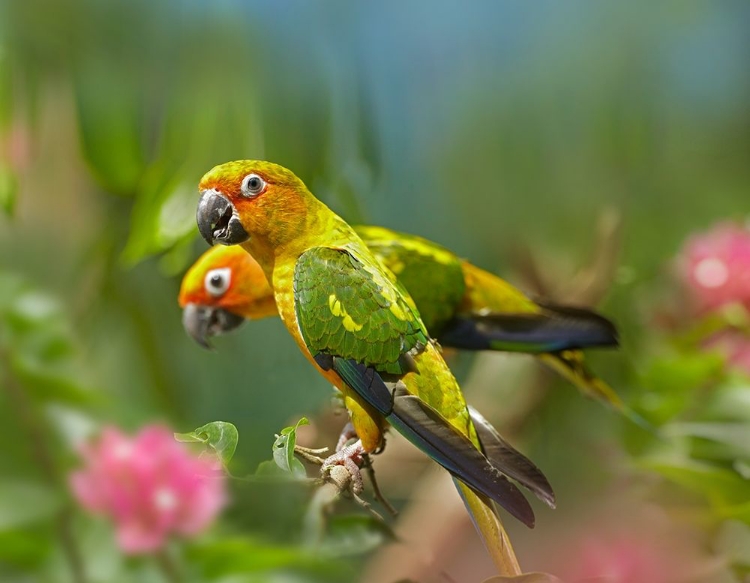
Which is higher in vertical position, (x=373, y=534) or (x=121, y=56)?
(x=121, y=56)

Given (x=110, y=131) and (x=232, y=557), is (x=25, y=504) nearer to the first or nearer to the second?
(x=232, y=557)

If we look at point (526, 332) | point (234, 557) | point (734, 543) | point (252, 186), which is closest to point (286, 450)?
point (252, 186)

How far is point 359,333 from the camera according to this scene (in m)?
0.35

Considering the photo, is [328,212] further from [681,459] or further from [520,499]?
[681,459]

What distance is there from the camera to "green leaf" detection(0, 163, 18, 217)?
65 cm

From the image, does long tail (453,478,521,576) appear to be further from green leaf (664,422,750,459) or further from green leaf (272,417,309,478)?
green leaf (664,422,750,459)

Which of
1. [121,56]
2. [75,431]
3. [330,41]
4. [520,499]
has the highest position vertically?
[330,41]

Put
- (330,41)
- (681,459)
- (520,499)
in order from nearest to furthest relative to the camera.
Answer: (520,499) → (681,459) → (330,41)

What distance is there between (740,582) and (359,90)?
0.72m

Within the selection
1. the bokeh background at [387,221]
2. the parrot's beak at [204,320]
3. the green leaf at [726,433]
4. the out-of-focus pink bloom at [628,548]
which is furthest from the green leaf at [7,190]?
the green leaf at [726,433]

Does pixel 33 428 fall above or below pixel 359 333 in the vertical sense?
below

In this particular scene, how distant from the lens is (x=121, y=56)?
0.95m

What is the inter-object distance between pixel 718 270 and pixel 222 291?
0.72 meters

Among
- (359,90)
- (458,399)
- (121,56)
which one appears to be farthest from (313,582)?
(121,56)
